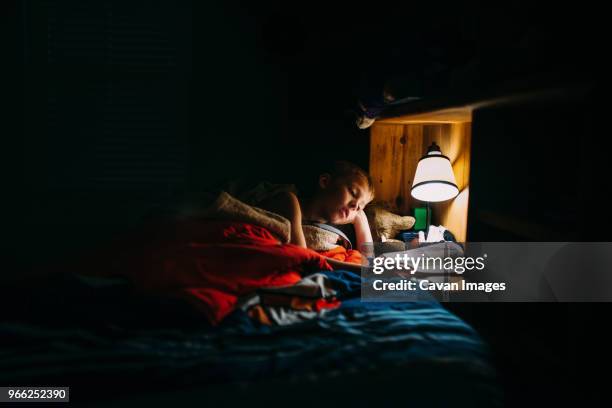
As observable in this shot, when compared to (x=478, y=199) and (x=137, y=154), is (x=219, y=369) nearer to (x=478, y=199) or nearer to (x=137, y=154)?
(x=478, y=199)

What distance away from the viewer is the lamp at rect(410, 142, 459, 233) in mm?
2355

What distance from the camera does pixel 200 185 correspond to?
2.98 meters

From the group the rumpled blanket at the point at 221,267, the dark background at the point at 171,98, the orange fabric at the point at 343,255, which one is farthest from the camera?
the dark background at the point at 171,98

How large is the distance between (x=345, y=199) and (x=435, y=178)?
0.47 meters

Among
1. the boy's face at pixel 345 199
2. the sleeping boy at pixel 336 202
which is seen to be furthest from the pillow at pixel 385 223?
the boy's face at pixel 345 199

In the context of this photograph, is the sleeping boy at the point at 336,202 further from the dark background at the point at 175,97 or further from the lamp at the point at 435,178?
the dark background at the point at 175,97

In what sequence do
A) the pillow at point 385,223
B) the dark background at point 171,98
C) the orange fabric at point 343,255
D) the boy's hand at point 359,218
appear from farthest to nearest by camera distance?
the dark background at point 171,98
the pillow at point 385,223
the boy's hand at point 359,218
the orange fabric at point 343,255

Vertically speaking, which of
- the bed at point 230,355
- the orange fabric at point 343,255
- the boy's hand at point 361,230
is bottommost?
the bed at point 230,355

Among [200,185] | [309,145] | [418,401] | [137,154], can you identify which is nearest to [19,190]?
[137,154]

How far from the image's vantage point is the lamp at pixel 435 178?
236 cm

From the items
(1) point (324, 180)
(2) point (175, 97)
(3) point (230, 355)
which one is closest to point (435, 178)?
(1) point (324, 180)

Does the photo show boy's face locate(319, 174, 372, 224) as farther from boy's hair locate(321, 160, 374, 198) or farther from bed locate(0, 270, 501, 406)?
bed locate(0, 270, 501, 406)

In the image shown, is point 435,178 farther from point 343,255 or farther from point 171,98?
point 171,98

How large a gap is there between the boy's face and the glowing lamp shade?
282mm
